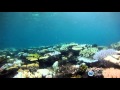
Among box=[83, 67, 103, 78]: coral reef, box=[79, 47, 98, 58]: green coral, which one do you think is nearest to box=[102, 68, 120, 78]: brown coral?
box=[83, 67, 103, 78]: coral reef

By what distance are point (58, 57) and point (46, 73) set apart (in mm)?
847

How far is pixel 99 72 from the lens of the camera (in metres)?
4.48

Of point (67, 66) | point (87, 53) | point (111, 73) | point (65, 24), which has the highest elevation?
point (65, 24)

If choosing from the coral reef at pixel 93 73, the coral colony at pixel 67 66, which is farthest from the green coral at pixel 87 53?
the coral reef at pixel 93 73

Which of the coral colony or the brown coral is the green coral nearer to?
the coral colony

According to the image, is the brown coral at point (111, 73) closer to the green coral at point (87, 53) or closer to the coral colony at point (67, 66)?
the coral colony at point (67, 66)

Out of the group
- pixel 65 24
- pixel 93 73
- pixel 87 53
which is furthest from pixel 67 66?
pixel 65 24

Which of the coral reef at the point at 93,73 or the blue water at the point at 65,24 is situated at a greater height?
the blue water at the point at 65,24

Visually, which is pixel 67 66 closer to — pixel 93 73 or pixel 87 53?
pixel 93 73

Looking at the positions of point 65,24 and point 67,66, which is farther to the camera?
point 65,24
